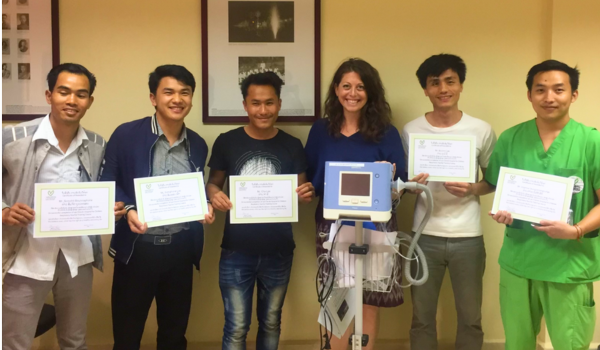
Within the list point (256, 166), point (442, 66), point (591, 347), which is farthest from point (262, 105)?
point (591, 347)

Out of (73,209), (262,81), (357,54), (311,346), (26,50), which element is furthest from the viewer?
(311,346)

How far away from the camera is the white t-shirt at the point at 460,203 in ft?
6.26

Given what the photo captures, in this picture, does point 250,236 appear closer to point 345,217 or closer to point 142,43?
point 345,217

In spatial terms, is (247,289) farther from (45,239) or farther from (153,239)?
(45,239)

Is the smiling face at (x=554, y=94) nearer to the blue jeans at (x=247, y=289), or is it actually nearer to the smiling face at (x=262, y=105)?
the smiling face at (x=262, y=105)

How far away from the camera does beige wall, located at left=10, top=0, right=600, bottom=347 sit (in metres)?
2.26

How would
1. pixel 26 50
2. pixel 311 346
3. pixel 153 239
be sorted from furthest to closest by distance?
pixel 311 346 → pixel 26 50 → pixel 153 239

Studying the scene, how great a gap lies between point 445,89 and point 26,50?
2221 millimetres

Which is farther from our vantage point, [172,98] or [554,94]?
[172,98]

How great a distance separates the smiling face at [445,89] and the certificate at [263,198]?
0.78 m

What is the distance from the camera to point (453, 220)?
1.91 metres

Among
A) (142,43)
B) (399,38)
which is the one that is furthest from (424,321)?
(142,43)

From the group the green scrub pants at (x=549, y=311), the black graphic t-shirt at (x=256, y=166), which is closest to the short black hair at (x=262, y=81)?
the black graphic t-shirt at (x=256, y=166)

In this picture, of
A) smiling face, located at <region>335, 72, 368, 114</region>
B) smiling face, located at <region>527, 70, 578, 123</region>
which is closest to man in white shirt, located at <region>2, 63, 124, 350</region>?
smiling face, located at <region>335, 72, 368, 114</region>
